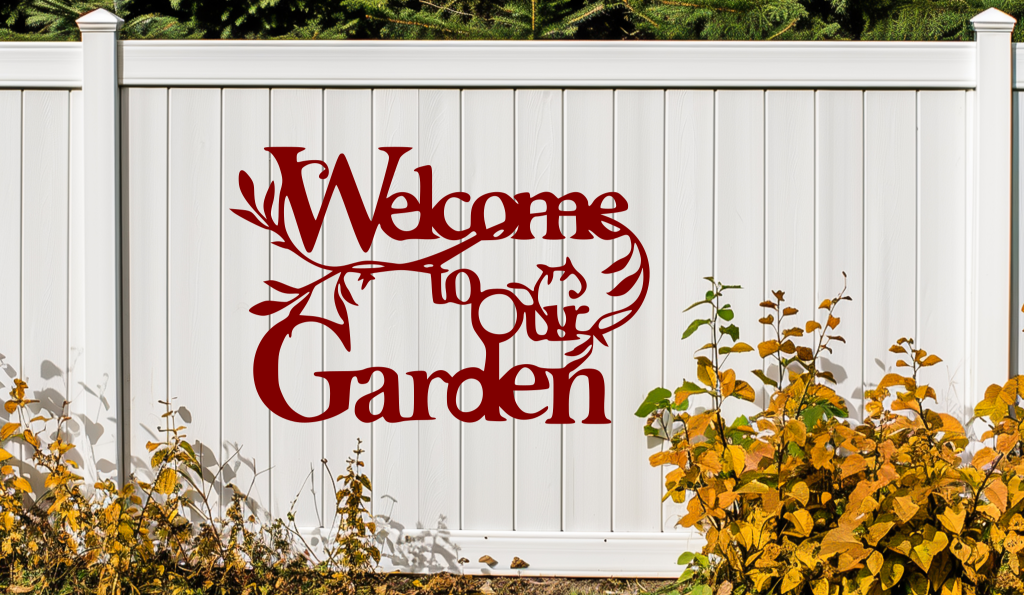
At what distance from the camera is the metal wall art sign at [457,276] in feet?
8.27

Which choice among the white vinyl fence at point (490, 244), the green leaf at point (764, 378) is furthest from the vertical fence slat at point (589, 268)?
the green leaf at point (764, 378)

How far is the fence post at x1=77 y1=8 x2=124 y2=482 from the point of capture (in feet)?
8.20

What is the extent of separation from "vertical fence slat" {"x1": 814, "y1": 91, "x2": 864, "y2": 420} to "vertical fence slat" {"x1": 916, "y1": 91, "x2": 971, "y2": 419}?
0.22 meters

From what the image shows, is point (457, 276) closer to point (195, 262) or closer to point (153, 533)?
point (195, 262)

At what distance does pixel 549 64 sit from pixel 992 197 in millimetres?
1650

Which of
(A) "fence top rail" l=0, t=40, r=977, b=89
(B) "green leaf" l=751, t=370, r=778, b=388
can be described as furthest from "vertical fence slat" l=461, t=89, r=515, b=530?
(B) "green leaf" l=751, t=370, r=778, b=388

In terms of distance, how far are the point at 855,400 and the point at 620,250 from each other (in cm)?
A: 102

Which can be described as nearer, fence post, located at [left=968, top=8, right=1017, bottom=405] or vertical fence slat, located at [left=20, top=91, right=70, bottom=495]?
fence post, located at [left=968, top=8, right=1017, bottom=405]

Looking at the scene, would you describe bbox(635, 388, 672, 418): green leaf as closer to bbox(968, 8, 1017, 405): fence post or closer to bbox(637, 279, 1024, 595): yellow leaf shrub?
bbox(637, 279, 1024, 595): yellow leaf shrub

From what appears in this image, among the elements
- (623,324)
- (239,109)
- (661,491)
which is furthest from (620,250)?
(239,109)

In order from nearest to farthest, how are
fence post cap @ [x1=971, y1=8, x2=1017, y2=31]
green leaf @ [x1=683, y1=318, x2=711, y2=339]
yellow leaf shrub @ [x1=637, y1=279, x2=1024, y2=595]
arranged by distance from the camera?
yellow leaf shrub @ [x1=637, y1=279, x2=1024, y2=595], green leaf @ [x1=683, y1=318, x2=711, y2=339], fence post cap @ [x1=971, y1=8, x2=1017, y2=31]

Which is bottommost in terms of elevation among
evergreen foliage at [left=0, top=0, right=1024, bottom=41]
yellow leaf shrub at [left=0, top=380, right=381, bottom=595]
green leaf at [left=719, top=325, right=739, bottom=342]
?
yellow leaf shrub at [left=0, top=380, right=381, bottom=595]

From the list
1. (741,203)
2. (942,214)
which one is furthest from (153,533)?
(942,214)

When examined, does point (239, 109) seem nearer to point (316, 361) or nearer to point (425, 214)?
point (425, 214)
